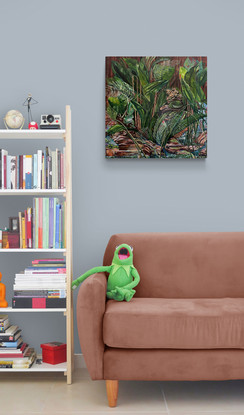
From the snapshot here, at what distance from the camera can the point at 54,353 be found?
2803mm

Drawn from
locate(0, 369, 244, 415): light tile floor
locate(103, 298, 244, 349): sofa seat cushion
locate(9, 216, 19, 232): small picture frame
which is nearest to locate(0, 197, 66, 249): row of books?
locate(9, 216, 19, 232): small picture frame

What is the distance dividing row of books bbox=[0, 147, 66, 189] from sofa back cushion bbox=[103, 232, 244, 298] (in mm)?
547

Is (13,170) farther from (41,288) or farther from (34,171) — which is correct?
(41,288)

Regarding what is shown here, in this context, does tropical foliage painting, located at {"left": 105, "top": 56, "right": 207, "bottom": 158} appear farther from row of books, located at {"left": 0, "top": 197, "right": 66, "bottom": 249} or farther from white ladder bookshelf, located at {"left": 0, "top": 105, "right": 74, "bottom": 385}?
row of books, located at {"left": 0, "top": 197, "right": 66, "bottom": 249}

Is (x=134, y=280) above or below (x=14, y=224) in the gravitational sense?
below

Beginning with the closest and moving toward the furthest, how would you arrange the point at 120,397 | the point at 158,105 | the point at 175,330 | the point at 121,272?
1. the point at 175,330
2. the point at 120,397
3. the point at 121,272
4. the point at 158,105

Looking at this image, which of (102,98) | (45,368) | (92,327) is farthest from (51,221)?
(102,98)

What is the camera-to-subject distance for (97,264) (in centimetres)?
319

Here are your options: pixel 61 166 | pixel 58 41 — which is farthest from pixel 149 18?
pixel 61 166

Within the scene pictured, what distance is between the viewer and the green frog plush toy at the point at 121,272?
2686 mm

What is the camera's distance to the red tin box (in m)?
2.81

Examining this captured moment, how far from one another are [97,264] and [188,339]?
3.45 feet

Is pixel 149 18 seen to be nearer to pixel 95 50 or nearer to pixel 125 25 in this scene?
pixel 125 25

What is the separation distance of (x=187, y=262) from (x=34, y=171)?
1.09m
